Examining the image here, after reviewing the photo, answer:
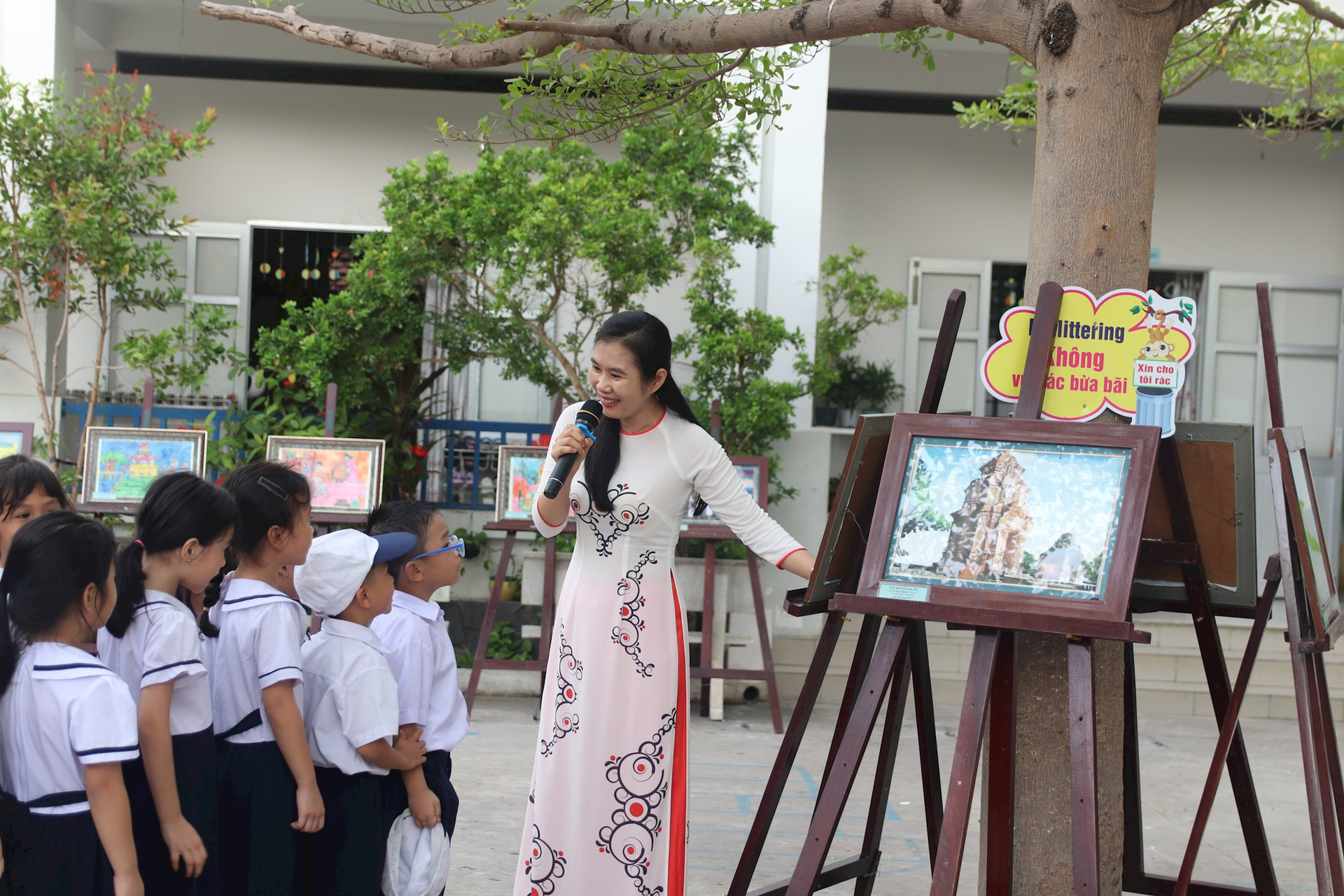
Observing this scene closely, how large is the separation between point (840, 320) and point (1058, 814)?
19.0 ft

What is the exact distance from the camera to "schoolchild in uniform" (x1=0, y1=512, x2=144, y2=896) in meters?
1.93

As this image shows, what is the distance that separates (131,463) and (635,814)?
4241mm

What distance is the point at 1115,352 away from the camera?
254 cm

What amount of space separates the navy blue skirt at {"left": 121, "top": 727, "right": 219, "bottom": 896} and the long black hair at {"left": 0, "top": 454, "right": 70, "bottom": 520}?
2.90 feet

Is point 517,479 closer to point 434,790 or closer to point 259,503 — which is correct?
point 434,790

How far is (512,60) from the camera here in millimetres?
3096

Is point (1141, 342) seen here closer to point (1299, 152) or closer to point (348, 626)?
point (348, 626)

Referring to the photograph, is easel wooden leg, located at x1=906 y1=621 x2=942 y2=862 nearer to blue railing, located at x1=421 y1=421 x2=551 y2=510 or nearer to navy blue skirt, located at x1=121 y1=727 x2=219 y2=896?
navy blue skirt, located at x1=121 y1=727 x2=219 y2=896

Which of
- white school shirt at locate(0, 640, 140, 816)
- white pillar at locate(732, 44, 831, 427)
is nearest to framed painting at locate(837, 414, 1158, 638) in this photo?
white school shirt at locate(0, 640, 140, 816)

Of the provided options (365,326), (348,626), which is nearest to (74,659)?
(348,626)

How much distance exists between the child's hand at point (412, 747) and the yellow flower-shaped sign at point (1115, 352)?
1506 mm

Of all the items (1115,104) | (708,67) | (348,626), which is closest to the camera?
(348,626)

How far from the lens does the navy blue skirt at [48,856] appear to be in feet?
6.43

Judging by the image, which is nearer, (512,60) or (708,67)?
(512,60)
